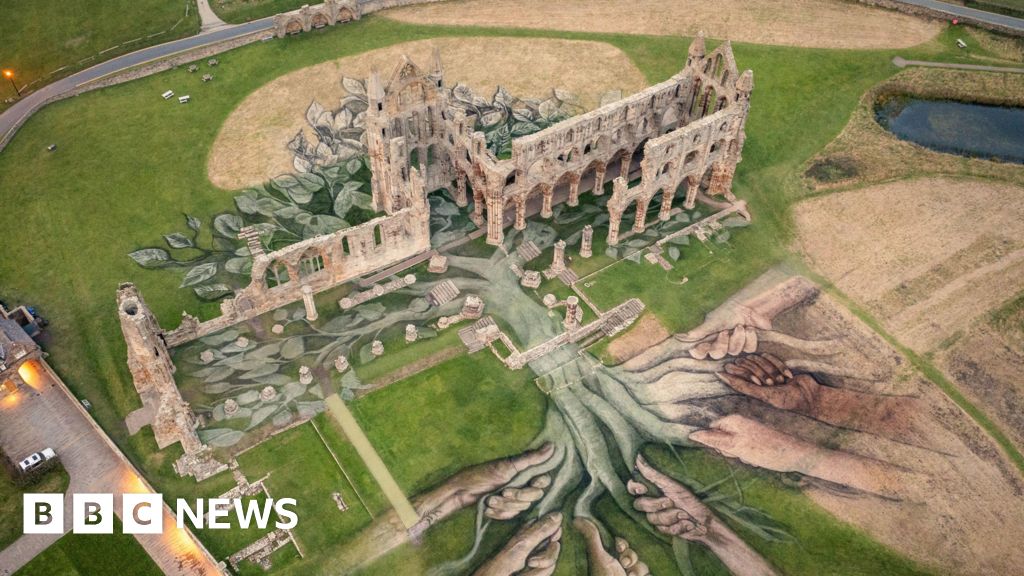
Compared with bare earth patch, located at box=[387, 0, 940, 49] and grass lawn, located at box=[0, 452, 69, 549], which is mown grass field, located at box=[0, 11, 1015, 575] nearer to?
bare earth patch, located at box=[387, 0, 940, 49]

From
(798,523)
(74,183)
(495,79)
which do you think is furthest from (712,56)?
(74,183)

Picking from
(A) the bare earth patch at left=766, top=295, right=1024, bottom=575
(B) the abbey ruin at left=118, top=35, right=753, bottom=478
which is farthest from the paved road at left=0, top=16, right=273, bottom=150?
(A) the bare earth patch at left=766, top=295, right=1024, bottom=575

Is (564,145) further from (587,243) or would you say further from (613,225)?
(587,243)

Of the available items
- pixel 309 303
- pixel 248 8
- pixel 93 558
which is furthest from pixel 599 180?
pixel 248 8

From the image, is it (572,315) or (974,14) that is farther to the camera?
(974,14)

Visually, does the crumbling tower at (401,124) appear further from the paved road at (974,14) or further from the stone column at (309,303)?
the paved road at (974,14)

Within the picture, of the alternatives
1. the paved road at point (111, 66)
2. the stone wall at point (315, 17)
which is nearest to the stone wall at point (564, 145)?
the stone wall at point (315, 17)

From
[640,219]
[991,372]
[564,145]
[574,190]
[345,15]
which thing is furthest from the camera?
[345,15]
